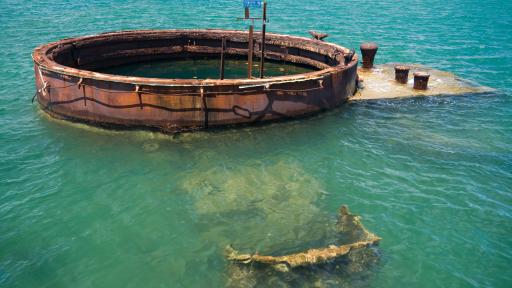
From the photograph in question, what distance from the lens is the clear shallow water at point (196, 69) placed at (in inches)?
836

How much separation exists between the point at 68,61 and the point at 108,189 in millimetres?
10431

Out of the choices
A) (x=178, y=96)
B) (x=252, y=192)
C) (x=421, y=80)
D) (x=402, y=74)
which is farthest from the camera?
(x=402, y=74)

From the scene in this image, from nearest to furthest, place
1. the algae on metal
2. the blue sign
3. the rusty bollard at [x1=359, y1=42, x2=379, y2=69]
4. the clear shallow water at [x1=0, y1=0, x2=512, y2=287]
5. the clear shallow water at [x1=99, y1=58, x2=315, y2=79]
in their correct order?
the algae on metal, the clear shallow water at [x1=0, y1=0, x2=512, y2=287], the blue sign, the clear shallow water at [x1=99, y1=58, x2=315, y2=79], the rusty bollard at [x1=359, y1=42, x2=379, y2=69]

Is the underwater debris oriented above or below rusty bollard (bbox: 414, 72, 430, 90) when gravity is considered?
below

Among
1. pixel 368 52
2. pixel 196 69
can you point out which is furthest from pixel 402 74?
pixel 196 69

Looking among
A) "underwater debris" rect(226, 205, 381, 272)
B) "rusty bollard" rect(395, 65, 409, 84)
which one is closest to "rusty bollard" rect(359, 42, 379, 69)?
"rusty bollard" rect(395, 65, 409, 84)

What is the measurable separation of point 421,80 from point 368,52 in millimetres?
4092

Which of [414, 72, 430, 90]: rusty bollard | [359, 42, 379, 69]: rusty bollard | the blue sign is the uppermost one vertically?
the blue sign

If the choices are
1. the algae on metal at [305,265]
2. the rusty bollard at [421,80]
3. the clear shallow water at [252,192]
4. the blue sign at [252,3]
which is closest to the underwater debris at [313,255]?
the algae on metal at [305,265]

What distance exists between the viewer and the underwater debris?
28.7 ft

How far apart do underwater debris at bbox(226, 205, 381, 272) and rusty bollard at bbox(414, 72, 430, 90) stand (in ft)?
38.9

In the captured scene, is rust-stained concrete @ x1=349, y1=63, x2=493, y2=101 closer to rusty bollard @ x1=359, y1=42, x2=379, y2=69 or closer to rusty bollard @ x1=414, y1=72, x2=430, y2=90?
rusty bollard @ x1=414, y1=72, x2=430, y2=90

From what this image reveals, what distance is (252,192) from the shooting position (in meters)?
11.5

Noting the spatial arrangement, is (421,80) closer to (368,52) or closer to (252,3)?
(368,52)
